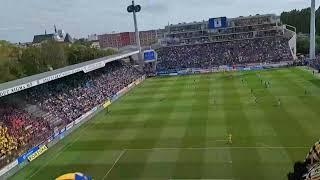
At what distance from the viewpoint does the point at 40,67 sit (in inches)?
2950

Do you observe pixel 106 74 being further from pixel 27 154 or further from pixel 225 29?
pixel 225 29

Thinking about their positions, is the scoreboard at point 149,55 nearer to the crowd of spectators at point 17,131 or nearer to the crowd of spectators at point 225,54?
the crowd of spectators at point 225,54

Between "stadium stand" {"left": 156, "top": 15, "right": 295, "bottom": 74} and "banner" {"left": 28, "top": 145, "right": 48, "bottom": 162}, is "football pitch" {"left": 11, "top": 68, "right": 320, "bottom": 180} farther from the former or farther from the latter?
"stadium stand" {"left": 156, "top": 15, "right": 295, "bottom": 74}

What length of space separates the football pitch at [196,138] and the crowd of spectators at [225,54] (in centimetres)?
3215

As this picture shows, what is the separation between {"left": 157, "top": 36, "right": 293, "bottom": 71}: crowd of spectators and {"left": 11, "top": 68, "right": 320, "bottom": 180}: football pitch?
3215cm

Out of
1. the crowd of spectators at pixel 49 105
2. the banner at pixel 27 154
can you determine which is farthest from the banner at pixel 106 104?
the banner at pixel 27 154

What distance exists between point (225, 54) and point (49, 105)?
54927 mm

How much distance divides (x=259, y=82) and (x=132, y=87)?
20080mm

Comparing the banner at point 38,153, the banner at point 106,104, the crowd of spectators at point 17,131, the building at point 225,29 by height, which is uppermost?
the building at point 225,29

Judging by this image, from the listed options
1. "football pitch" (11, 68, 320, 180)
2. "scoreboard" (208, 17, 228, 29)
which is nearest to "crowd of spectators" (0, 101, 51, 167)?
"football pitch" (11, 68, 320, 180)

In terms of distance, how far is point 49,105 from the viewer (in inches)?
1602

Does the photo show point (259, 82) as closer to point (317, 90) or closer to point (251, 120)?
point (317, 90)

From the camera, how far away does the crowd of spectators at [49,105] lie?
30406mm

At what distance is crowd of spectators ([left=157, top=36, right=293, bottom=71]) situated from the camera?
8300 cm
